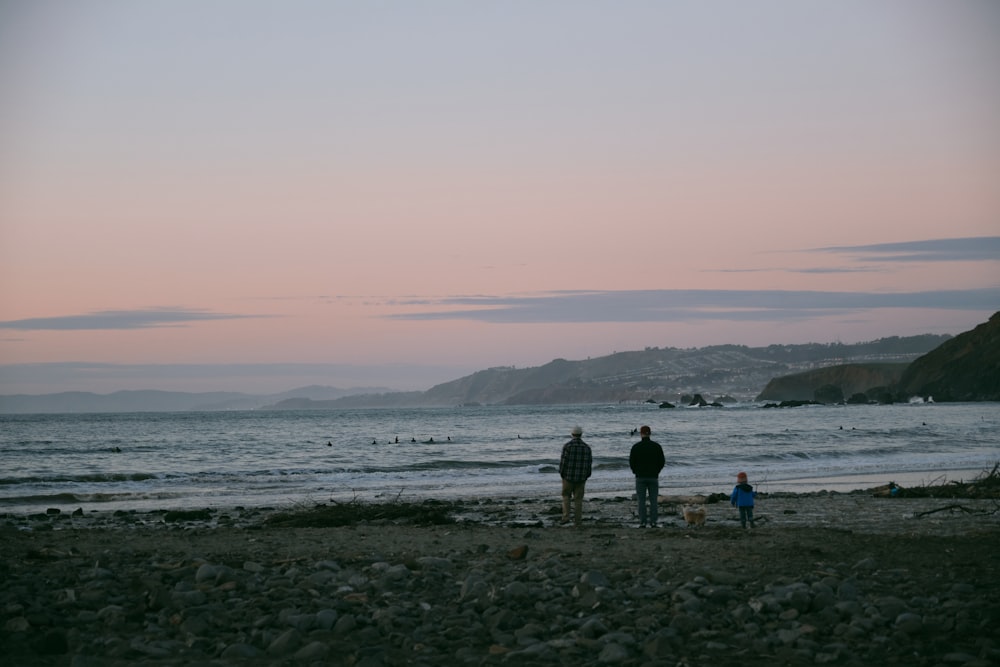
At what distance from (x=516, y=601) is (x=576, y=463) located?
7937 millimetres

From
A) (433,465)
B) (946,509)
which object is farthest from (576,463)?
(433,465)

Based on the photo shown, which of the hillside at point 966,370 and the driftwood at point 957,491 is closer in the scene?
the driftwood at point 957,491

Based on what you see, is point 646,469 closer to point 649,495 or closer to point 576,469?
point 649,495

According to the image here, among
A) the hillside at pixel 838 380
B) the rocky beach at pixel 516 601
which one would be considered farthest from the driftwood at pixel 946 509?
the hillside at pixel 838 380

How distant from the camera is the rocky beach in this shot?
289 inches

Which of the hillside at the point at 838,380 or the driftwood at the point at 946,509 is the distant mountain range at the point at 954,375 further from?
the driftwood at the point at 946,509

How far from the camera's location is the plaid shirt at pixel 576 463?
655 inches

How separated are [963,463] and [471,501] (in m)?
19.8

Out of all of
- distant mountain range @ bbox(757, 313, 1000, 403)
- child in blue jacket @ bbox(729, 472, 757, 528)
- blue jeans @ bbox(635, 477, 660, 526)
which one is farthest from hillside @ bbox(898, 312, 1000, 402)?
blue jeans @ bbox(635, 477, 660, 526)

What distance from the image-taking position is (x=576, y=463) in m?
16.6

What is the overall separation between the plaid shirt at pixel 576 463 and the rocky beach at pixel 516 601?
275cm

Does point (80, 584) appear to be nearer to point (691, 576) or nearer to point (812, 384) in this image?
point (691, 576)

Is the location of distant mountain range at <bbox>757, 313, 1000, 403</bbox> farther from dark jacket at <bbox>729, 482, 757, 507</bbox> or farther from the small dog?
the small dog

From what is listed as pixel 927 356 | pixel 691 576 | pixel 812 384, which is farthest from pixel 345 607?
pixel 812 384
